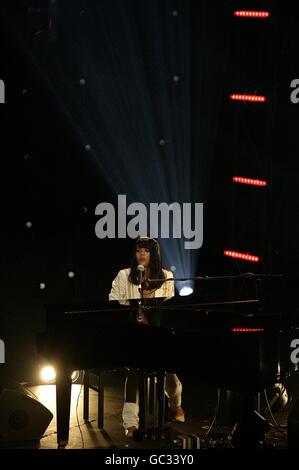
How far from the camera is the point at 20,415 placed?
572 cm

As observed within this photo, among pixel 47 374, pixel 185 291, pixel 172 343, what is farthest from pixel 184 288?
pixel 172 343

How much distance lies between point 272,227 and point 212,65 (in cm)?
136

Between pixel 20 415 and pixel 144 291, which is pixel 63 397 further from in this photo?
pixel 144 291

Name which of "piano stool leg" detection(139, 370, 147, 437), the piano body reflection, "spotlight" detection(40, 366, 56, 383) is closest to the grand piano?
the piano body reflection

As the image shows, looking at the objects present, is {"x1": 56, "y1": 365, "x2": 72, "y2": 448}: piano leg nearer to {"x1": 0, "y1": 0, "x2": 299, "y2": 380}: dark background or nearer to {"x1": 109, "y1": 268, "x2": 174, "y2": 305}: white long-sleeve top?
{"x1": 109, "y1": 268, "x2": 174, "y2": 305}: white long-sleeve top

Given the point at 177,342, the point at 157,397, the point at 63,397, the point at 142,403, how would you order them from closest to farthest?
1. the point at 177,342
2. the point at 63,397
3. the point at 142,403
4. the point at 157,397

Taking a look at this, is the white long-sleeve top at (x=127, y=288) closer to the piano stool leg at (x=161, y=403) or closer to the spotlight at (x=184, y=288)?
the piano stool leg at (x=161, y=403)

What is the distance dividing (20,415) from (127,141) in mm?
2656

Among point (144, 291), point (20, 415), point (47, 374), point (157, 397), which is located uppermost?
point (144, 291)

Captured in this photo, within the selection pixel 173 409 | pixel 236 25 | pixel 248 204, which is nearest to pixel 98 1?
pixel 236 25

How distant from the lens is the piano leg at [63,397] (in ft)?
18.2

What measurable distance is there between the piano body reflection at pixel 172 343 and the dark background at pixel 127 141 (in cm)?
145
